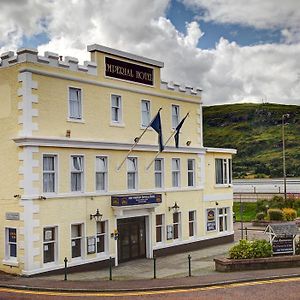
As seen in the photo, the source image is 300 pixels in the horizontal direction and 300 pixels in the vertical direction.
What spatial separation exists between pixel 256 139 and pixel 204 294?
14118 cm

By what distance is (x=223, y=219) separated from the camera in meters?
35.7

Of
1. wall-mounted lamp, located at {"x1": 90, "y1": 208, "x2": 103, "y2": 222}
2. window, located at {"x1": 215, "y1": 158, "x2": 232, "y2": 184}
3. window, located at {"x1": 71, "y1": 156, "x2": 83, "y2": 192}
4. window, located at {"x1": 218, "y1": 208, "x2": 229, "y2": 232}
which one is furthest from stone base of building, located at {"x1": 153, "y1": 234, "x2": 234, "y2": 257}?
window, located at {"x1": 71, "y1": 156, "x2": 83, "y2": 192}

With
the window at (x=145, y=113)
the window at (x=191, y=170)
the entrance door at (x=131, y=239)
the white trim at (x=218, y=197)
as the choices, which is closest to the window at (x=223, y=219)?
the white trim at (x=218, y=197)

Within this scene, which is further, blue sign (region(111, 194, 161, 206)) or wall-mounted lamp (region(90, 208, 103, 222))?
blue sign (region(111, 194, 161, 206))

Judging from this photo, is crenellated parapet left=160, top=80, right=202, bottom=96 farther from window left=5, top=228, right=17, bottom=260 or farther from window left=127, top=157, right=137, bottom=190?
window left=5, top=228, right=17, bottom=260

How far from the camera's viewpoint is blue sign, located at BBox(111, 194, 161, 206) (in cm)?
2695

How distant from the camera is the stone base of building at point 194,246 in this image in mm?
30203

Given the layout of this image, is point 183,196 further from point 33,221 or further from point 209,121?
point 209,121

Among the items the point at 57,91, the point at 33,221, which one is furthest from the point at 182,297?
the point at 57,91

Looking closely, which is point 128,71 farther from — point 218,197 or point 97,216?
point 218,197

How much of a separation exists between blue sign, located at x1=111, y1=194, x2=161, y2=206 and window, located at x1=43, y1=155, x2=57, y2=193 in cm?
370

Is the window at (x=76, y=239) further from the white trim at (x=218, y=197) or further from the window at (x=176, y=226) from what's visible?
the white trim at (x=218, y=197)

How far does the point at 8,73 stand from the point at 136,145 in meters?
7.89

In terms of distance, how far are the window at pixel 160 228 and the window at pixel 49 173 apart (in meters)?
7.97
